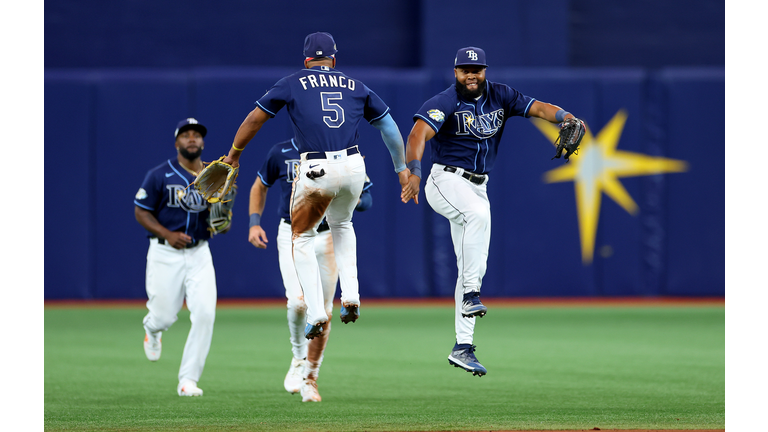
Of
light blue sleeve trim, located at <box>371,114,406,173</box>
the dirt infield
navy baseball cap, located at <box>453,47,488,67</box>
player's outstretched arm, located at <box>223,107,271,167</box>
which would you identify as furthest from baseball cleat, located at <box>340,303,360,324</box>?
the dirt infield

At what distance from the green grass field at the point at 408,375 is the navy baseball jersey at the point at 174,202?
148cm

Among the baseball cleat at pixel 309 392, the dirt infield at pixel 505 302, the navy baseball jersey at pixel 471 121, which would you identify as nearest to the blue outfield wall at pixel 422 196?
the dirt infield at pixel 505 302

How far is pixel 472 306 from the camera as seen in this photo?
19.1 ft

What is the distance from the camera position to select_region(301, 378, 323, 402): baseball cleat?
739cm

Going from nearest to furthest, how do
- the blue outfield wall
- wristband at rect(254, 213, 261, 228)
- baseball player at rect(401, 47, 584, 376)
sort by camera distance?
1. baseball player at rect(401, 47, 584, 376)
2. wristband at rect(254, 213, 261, 228)
3. the blue outfield wall

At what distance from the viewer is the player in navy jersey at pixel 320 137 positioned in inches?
217

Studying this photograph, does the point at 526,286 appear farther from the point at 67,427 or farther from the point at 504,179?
the point at 67,427

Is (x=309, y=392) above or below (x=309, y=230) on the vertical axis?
below

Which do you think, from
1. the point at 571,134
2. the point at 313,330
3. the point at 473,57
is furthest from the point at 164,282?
the point at 571,134

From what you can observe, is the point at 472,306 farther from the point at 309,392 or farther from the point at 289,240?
the point at 309,392

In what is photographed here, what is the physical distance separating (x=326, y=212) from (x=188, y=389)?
2545 millimetres

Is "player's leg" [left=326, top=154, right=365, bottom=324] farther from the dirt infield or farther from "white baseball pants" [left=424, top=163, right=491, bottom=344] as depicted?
the dirt infield

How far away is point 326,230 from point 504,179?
732 cm

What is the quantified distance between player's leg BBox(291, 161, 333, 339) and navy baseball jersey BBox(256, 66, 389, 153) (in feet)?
0.58
